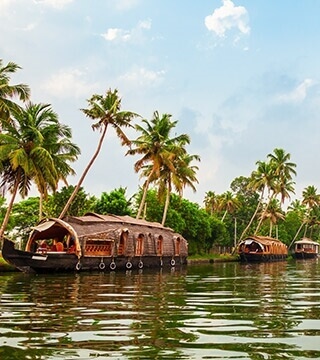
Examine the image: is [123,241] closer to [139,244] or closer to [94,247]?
[139,244]

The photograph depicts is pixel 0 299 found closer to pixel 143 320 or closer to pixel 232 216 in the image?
pixel 143 320

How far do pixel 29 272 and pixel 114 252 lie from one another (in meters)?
4.77

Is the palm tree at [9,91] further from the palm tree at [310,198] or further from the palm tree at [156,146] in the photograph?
the palm tree at [310,198]

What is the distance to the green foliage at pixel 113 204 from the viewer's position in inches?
1367

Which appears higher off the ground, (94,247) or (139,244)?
(139,244)

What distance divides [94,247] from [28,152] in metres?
5.29

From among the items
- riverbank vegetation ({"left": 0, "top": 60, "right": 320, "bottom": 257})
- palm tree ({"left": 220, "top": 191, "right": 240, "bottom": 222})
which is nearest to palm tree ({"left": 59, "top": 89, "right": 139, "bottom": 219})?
riverbank vegetation ({"left": 0, "top": 60, "right": 320, "bottom": 257})

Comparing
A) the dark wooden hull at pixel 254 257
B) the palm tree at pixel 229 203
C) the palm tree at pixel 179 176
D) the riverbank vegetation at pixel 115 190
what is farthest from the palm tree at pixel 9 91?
the palm tree at pixel 229 203

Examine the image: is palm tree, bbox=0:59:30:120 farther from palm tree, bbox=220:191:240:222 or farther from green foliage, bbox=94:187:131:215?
palm tree, bbox=220:191:240:222

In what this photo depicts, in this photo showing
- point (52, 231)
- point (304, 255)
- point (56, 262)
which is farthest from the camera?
point (304, 255)

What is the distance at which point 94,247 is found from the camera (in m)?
23.1

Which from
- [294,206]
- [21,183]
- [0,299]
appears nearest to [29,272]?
[21,183]

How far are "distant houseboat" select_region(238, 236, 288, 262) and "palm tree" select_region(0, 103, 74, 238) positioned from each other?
2542 cm

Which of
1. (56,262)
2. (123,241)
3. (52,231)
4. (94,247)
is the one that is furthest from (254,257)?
(56,262)
